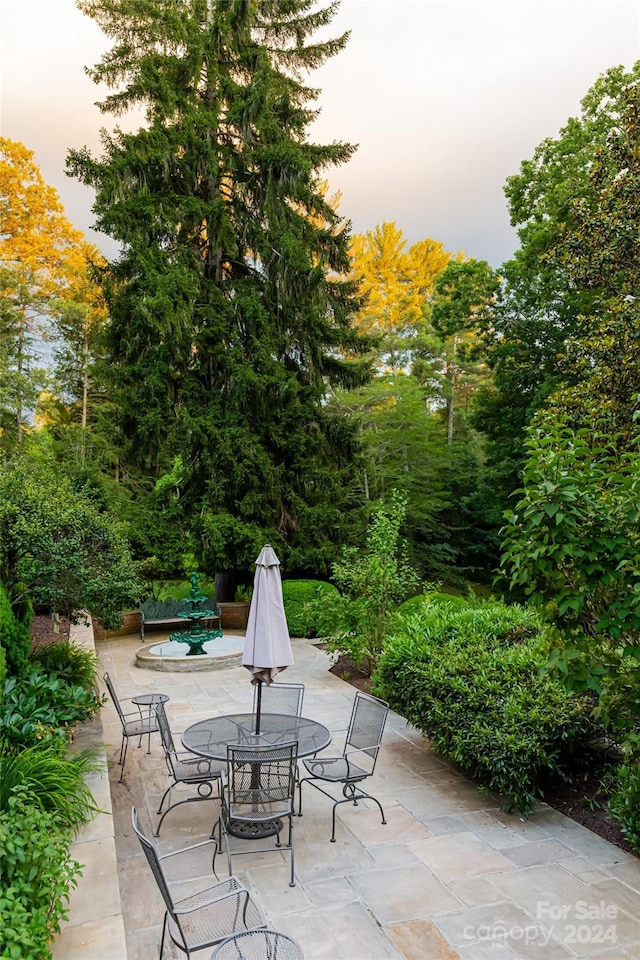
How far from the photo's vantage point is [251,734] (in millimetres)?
4773

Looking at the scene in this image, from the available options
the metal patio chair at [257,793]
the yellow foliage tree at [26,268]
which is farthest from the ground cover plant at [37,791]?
the yellow foliage tree at [26,268]

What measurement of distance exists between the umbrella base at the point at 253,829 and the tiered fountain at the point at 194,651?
548 cm

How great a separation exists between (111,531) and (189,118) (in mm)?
10615

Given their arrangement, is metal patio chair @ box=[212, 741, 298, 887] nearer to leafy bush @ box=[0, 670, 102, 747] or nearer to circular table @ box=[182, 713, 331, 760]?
circular table @ box=[182, 713, 331, 760]

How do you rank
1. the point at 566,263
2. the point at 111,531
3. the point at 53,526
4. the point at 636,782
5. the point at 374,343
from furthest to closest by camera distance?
1. the point at 374,343
2. the point at 566,263
3. the point at 111,531
4. the point at 53,526
5. the point at 636,782

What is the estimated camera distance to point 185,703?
787 cm

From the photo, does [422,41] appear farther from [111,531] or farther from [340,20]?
[111,531]

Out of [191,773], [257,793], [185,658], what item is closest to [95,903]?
[257,793]

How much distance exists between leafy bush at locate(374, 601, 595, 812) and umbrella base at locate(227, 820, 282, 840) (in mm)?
1667

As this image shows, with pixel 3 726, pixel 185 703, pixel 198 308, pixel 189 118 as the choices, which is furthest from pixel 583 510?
pixel 189 118

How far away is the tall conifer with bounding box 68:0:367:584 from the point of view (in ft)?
41.4

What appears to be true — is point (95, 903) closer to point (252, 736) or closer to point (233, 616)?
point (252, 736)

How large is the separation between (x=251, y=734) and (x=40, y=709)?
1840 mm

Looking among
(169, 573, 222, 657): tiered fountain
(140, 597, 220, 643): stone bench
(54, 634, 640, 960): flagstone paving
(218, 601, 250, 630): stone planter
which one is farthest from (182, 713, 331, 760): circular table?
(218, 601, 250, 630): stone planter
